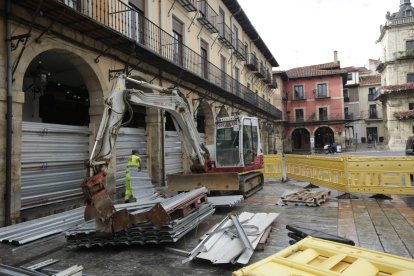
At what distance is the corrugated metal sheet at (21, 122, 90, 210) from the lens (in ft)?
26.2

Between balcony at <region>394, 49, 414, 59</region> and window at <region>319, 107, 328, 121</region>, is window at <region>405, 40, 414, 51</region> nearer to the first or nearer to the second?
balcony at <region>394, 49, 414, 59</region>

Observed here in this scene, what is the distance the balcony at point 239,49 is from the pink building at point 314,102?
20302 mm

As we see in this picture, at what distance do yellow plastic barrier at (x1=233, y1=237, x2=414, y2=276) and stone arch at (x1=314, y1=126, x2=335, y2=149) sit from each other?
47.7m

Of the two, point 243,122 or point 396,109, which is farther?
point 396,109

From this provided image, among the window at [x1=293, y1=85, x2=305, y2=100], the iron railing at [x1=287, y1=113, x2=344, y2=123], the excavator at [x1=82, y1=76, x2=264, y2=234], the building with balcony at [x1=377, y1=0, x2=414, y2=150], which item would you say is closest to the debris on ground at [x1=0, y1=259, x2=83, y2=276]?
the excavator at [x1=82, y1=76, x2=264, y2=234]

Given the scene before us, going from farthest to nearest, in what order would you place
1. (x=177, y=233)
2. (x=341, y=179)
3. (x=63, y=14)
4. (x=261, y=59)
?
(x=261, y=59)
(x=341, y=179)
(x=63, y=14)
(x=177, y=233)

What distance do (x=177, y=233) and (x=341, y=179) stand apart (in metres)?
5.97

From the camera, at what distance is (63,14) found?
7.72 meters

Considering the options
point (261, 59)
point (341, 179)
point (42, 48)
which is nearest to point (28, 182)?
point (42, 48)

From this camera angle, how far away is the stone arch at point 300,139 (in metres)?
49.5

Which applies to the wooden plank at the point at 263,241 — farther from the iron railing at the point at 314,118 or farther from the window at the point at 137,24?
the iron railing at the point at 314,118

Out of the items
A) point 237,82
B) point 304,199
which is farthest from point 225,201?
point 237,82

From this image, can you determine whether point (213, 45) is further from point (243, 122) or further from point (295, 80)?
point (295, 80)

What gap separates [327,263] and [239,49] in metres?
22.6
